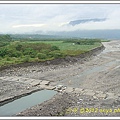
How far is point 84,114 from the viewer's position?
9.97 metres

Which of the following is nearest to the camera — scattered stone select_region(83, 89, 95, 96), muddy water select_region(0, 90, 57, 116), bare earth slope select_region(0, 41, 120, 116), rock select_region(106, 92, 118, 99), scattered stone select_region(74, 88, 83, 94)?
bare earth slope select_region(0, 41, 120, 116)

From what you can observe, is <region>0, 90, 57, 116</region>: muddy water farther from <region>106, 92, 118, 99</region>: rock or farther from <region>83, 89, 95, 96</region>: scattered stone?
<region>106, 92, 118, 99</region>: rock

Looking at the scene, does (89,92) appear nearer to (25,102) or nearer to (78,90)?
(78,90)

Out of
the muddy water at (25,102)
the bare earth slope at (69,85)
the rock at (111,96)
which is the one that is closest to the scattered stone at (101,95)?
the rock at (111,96)

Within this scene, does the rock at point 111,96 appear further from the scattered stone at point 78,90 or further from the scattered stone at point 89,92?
the scattered stone at point 78,90

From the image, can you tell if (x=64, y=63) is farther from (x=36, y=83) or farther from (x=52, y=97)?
(x=52, y=97)

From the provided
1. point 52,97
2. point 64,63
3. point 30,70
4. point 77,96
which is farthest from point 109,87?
point 64,63

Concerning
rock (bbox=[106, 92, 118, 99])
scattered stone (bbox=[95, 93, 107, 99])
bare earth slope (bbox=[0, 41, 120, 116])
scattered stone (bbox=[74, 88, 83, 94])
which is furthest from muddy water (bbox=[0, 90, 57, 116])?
rock (bbox=[106, 92, 118, 99])

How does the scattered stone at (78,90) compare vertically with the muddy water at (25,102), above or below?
above

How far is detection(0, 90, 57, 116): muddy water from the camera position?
10914 mm

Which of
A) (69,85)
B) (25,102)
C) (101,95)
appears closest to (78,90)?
(101,95)

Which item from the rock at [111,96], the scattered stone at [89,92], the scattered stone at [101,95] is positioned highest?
the scattered stone at [89,92]

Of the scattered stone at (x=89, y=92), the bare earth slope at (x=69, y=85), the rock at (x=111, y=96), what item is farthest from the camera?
the scattered stone at (x=89, y=92)

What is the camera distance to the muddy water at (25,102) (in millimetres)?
10914
